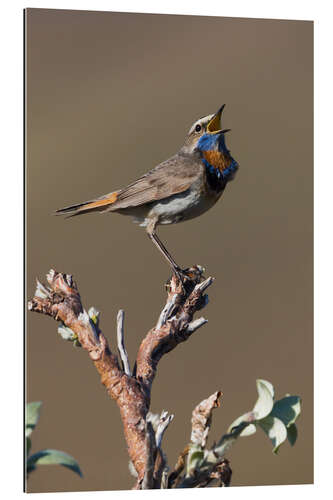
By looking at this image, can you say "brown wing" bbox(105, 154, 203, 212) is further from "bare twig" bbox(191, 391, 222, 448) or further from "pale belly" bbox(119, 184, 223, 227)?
"bare twig" bbox(191, 391, 222, 448)

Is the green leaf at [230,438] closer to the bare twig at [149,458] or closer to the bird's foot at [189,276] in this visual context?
the bare twig at [149,458]

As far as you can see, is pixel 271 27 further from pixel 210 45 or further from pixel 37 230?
pixel 37 230

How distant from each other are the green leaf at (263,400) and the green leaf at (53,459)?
2.81 ft

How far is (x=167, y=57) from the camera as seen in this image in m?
4.95

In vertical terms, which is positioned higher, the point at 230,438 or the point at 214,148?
the point at 214,148

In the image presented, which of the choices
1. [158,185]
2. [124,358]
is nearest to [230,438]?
[124,358]

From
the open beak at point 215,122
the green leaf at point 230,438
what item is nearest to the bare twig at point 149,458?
the green leaf at point 230,438

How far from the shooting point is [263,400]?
4.76 meters

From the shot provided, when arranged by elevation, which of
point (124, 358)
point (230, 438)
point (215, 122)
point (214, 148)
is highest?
point (215, 122)

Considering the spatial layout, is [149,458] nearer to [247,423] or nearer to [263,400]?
[247,423]

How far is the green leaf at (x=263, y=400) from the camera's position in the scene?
15.4ft

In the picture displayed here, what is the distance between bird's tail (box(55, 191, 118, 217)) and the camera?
475 cm

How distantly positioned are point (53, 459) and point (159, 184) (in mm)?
1364

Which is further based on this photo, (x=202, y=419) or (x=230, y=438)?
(x=230, y=438)
